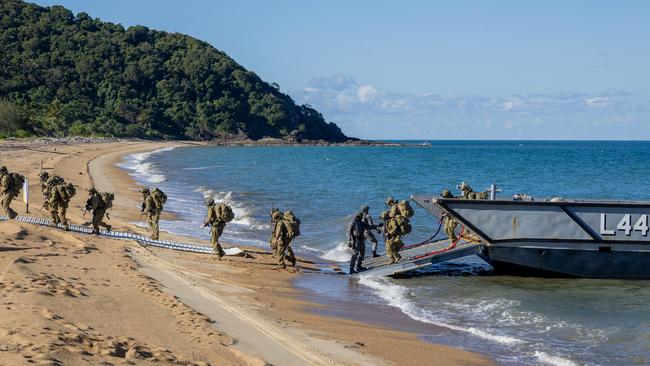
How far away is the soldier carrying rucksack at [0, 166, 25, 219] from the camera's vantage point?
19.5 metres

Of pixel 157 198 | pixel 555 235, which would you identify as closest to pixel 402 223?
pixel 555 235

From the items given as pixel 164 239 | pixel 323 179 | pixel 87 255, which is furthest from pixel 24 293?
pixel 323 179

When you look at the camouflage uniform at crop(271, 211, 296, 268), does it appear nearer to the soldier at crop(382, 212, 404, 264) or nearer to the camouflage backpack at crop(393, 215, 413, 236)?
the soldier at crop(382, 212, 404, 264)

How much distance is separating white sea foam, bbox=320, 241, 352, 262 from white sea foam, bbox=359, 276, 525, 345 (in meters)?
3.25

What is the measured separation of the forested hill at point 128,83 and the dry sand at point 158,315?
3849 inches

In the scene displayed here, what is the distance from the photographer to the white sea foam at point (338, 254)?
2034 cm

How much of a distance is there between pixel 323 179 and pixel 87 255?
42435mm

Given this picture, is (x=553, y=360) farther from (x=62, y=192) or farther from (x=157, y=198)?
(x=62, y=192)

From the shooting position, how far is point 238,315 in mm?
11500

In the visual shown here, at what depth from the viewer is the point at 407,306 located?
1434 cm

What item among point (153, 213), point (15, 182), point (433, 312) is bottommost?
point (433, 312)

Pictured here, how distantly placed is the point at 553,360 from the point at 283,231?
7704mm

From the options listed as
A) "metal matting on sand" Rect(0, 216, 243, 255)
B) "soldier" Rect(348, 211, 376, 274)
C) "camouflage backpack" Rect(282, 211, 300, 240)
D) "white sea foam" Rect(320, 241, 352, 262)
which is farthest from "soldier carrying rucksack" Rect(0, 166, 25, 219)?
"soldier" Rect(348, 211, 376, 274)

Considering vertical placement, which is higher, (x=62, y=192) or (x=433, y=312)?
(x=62, y=192)
